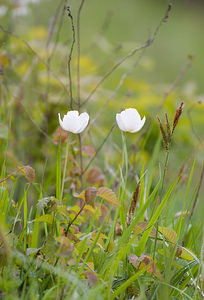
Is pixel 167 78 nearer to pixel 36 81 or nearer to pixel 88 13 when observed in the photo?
pixel 88 13

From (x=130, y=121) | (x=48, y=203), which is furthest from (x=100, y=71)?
(x=48, y=203)

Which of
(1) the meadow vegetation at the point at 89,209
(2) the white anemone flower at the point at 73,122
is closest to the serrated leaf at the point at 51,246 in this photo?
(1) the meadow vegetation at the point at 89,209

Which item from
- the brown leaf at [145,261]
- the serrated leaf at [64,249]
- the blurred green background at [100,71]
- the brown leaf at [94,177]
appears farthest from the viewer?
the blurred green background at [100,71]

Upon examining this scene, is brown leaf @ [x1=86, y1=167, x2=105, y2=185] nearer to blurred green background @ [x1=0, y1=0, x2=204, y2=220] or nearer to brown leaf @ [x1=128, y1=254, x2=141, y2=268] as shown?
blurred green background @ [x1=0, y1=0, x2=204, y2=220]

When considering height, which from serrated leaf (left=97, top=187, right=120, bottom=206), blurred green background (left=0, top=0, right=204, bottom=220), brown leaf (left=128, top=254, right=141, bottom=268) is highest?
blurred green background (left=0, top=0, right=204, bottom=220)

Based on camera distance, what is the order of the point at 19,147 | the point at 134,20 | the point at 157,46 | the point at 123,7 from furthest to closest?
the point at 123,7
the point at 134,20
the point at 157,46
the point at 19,147

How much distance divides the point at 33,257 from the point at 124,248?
18 cm

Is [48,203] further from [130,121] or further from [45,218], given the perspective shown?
[130,121]

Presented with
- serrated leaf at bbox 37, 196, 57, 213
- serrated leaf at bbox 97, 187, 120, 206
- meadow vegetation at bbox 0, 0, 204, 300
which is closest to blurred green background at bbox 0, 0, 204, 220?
meadow vegetation at bbox 0, 0, 204, 300

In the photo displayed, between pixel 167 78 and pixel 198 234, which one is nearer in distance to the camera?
pixel 198 234

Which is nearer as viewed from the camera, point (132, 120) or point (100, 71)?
point (132, 120)

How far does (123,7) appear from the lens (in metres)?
6.29

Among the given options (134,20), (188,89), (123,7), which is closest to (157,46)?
(134,20)

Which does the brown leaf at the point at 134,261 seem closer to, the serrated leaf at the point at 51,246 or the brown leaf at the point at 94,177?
the serrated leaf at the point at 51,246
